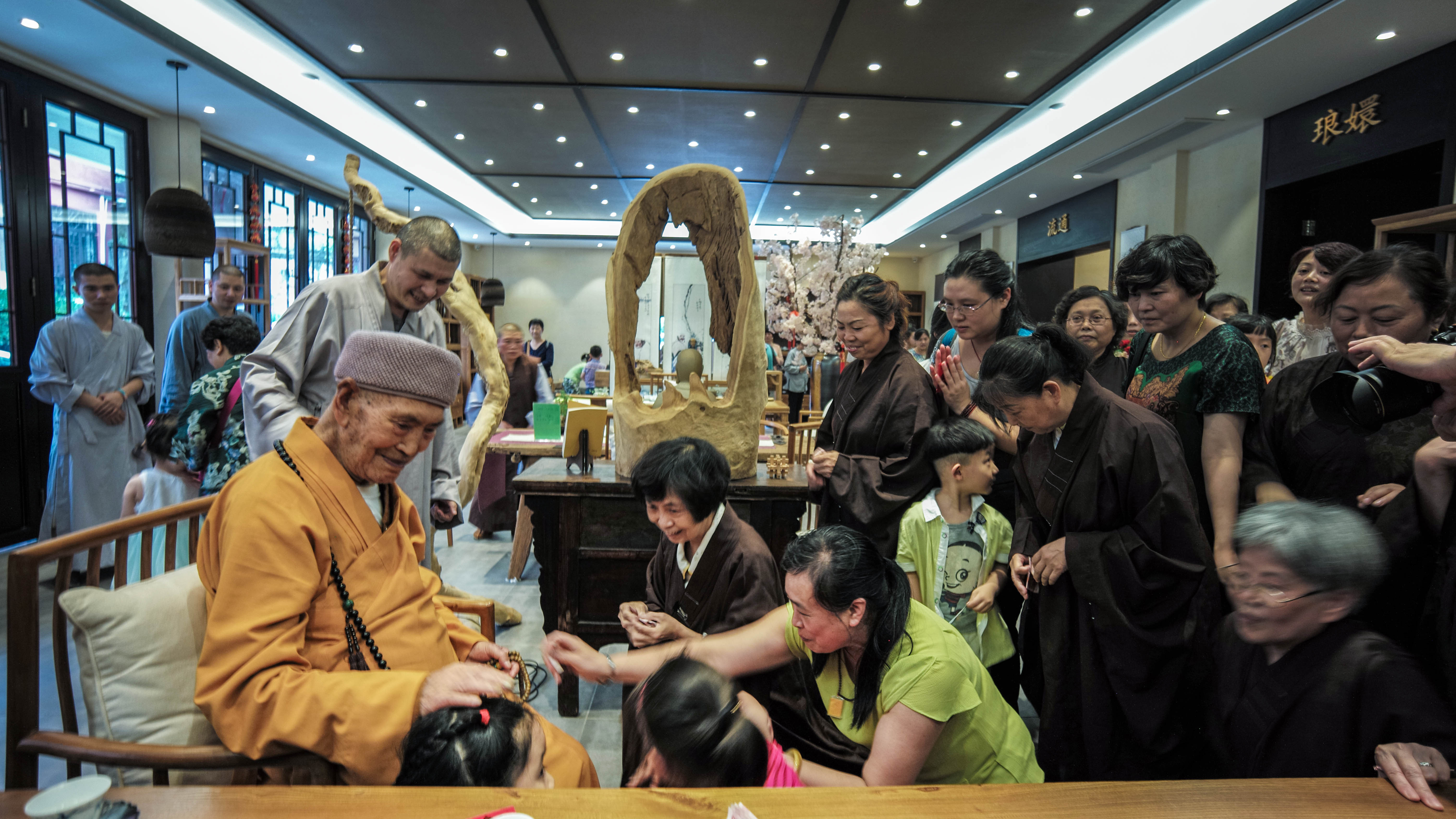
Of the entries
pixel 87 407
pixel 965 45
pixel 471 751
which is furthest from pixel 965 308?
pixel 87 407

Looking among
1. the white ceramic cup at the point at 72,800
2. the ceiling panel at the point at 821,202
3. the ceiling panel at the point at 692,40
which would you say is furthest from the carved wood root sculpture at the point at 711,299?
the ceiling panel at the point at 821,202

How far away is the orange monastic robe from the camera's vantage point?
1.13 metres

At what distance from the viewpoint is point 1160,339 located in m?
2.06

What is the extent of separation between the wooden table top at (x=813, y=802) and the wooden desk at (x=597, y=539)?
1.57 metres

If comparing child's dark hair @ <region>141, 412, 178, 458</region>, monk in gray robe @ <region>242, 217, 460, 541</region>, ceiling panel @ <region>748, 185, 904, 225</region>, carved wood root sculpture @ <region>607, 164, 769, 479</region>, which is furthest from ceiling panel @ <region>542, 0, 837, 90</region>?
ceiling panel @ <region>748, 185, 904, 225</region>

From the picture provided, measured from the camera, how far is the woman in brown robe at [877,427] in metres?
2.30

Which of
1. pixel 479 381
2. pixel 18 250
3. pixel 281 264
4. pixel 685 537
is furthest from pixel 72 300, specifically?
pixel 685 537

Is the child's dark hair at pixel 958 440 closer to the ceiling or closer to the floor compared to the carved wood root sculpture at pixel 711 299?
closer to the floor

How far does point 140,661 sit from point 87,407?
3.90 metres

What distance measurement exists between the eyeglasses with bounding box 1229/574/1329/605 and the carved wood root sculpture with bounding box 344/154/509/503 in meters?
1.66

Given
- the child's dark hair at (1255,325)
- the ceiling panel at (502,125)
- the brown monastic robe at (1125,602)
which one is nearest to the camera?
the brown monastic robe at (1125,602)

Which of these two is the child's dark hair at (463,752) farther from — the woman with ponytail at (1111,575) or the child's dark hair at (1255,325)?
the child's dark hair at (1255,325)

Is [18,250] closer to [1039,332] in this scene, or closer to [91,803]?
[91,803]

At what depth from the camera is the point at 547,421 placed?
160 inches
